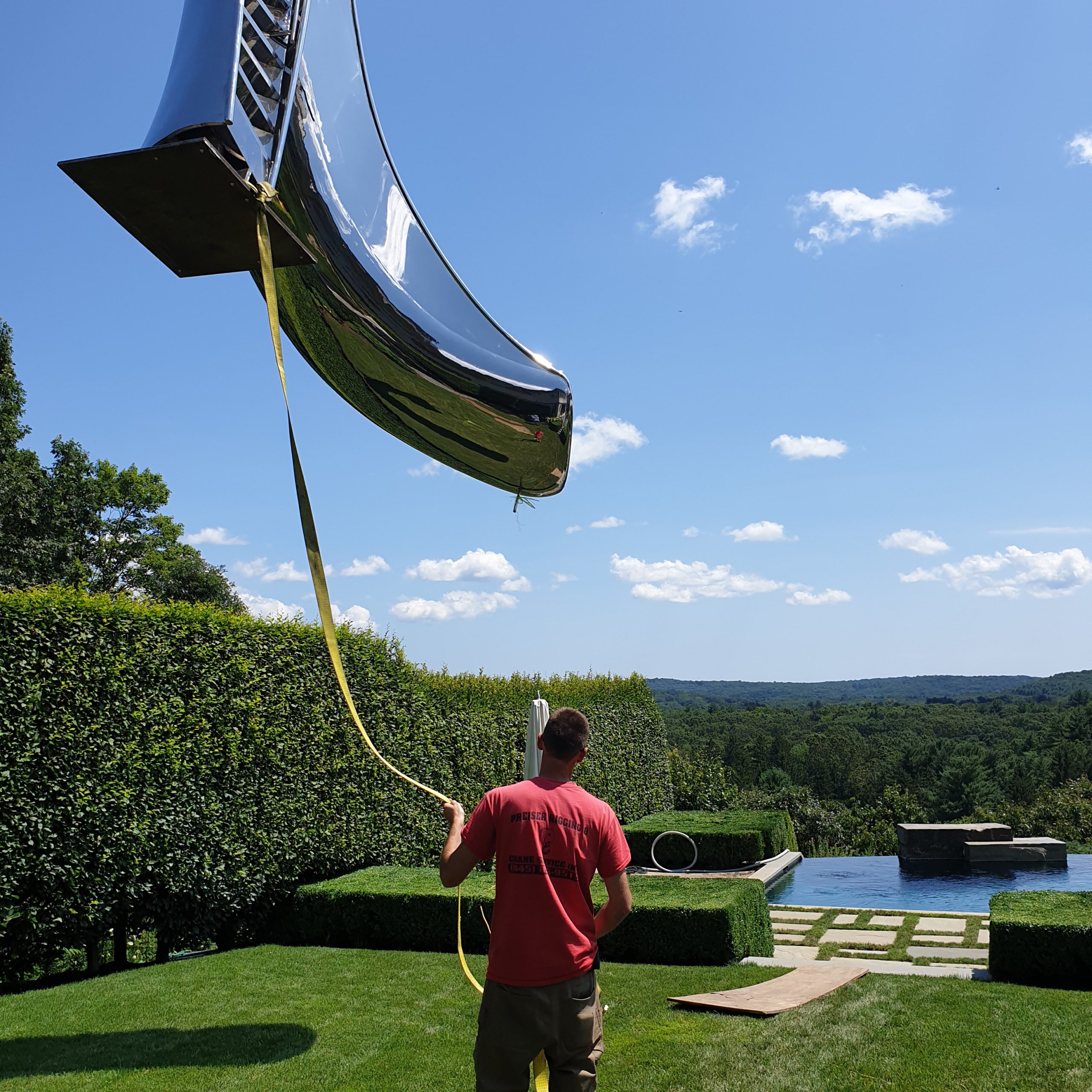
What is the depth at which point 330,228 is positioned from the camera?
1.98m

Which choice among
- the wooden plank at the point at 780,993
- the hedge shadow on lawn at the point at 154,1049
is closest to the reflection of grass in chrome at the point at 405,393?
the hedge shadow on lawn at the point at 154,1049

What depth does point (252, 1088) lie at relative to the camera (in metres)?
4.60

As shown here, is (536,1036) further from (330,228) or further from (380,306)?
(330,228)

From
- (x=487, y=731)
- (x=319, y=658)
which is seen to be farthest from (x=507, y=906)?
(x=487, y=731)

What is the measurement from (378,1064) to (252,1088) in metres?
0.70

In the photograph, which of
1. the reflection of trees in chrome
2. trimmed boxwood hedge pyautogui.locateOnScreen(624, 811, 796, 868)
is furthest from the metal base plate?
trimmed boxwood hedge pyautogui.locateOnScreen(624, 811, 796, 868)

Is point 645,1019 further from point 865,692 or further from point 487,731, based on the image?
point 865,692

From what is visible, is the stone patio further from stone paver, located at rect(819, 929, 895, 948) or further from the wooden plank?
the wooden plank

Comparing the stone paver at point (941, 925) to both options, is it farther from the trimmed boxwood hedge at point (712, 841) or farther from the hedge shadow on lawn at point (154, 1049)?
the hedge shadow on lawn at point (154, 1049)

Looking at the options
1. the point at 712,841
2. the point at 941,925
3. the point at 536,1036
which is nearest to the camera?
the point at 536,1036

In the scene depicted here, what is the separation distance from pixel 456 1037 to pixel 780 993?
2.29 m

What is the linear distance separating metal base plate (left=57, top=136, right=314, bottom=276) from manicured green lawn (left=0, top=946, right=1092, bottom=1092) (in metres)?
4.38

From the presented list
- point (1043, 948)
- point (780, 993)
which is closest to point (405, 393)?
point (780, 993)

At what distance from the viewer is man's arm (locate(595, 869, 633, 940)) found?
2.88 meters
